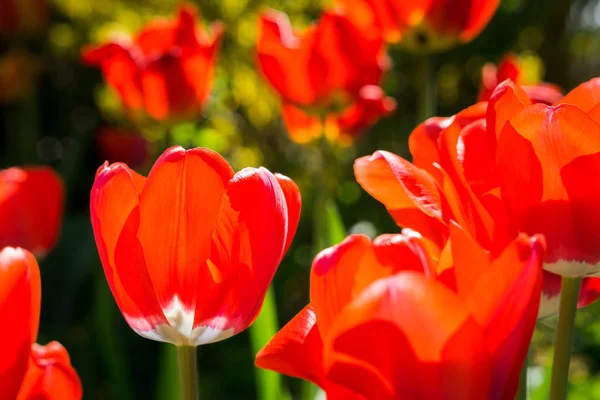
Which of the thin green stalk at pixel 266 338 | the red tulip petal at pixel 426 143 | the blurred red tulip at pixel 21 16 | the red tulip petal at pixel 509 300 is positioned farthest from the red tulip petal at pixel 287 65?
the blurred red tulip at pixel 21 16

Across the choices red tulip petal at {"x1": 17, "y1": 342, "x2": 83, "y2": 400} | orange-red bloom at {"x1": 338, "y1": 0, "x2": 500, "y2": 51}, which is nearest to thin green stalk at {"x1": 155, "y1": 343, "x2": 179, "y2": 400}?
orange-red bloom at {"x1": 338, "y1": 0, "x2": 500, "y2": 51}

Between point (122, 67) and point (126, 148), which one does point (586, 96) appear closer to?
point (122, 67)

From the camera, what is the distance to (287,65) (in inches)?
51.9

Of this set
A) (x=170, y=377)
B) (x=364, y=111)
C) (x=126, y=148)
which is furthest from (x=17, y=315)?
(x=126, y=148)

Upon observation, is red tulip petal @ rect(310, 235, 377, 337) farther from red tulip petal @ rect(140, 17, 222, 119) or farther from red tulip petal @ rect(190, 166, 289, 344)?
red tulip petal @ rect(140, 17, 222, 119)

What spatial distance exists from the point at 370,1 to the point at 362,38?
92 mm

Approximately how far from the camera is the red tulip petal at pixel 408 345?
15.0 inches

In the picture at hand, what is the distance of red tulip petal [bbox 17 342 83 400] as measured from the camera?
21.3 inches

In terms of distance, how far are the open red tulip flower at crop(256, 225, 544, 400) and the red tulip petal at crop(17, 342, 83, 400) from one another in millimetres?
178

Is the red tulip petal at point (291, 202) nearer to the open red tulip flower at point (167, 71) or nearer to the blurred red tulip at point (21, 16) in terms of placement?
the open red tulip flower at point (167, 71)

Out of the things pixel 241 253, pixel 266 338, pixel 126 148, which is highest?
pixel 241 253

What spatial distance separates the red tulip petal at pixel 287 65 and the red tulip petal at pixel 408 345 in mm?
940

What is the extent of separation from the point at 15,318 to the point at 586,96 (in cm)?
38

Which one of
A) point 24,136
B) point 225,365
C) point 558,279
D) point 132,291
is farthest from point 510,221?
point 24,136
